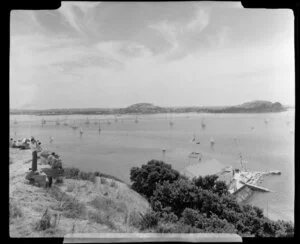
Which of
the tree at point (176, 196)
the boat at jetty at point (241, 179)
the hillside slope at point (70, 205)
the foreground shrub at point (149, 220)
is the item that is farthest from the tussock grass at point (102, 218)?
the boat at jetty at point (241, 179)

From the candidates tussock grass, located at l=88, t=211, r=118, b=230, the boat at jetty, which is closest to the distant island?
the boat at jetty

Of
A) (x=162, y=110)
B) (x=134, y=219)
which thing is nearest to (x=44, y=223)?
(x=134, y=219)

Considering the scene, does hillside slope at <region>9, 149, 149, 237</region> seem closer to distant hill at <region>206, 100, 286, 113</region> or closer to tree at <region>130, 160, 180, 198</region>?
tree at <region>130, 160, 180, 198</region>

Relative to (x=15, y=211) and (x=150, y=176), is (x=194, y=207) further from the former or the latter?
(x=15, y=211)

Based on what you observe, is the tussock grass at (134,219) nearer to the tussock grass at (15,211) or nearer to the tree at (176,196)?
the tree at (176,196)

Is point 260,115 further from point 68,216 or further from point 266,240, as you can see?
point 68,216
